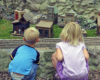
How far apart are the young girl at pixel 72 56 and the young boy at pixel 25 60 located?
0.42m

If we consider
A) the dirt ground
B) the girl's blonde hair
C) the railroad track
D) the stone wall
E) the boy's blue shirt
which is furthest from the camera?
the stone wall

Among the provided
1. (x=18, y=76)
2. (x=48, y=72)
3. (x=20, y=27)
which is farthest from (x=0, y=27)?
(x=18, y=76)

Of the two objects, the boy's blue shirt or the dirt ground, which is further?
the dirt ground

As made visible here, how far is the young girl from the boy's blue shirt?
42cm

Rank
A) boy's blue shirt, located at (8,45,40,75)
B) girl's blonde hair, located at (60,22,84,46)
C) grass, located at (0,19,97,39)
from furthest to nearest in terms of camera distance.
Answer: grass, located at (0,19,97,39), girl's blonde hair, located at (60,22,84,46), boy's blue shirt, located at (8,45,40,75)

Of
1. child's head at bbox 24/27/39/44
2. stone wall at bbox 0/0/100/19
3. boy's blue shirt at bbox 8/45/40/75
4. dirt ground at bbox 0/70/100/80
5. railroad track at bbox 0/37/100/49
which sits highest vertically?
stone wall at bbox 0/0/100/19

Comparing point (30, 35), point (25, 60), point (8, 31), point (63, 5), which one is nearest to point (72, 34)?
point (30, 35)

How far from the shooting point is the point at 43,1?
325 inches

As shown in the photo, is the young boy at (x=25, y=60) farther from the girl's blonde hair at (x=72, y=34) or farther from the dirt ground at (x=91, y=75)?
the dirt ground at (x=91, y=75)

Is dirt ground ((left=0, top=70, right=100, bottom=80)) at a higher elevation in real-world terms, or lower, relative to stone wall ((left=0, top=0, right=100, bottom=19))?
lower

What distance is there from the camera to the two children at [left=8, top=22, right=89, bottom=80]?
6.97ft

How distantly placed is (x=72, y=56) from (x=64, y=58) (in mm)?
128

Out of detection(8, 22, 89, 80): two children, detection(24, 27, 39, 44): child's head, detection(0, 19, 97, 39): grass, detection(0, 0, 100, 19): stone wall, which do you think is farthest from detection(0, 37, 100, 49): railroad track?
detection(0, 0, 100, 19): stone wall

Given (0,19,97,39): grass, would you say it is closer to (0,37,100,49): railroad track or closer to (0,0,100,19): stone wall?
(0,37,100,49): railroad track
